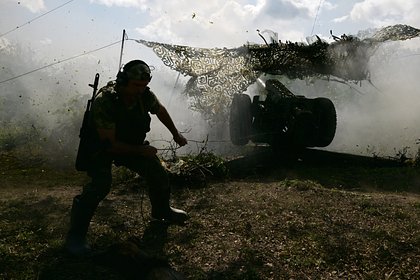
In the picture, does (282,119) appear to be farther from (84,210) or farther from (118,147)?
(84,210)

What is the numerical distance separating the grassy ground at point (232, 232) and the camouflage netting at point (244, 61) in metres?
3.33

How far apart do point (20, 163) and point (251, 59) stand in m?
5.21

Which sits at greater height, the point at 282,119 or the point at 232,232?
the point at 282,119

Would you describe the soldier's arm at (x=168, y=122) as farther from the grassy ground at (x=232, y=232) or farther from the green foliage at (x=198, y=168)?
the green foliage at (x=198, y=168)

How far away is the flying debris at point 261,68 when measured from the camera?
978cm

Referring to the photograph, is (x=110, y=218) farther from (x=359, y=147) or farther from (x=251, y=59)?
(x=359, y=147)

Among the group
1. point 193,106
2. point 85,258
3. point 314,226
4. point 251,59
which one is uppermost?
point 251,59

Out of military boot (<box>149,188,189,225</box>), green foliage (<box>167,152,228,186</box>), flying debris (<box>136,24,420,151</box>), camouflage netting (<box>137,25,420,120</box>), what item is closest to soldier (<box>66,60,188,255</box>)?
military boot (<box>149,188,189,225</box>)

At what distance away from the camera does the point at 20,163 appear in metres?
8.92

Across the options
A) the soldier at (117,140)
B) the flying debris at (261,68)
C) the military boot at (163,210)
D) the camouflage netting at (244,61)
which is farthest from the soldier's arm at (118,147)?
the camouflage netting at (244,61)

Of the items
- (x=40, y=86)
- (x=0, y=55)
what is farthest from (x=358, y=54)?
(x=0, y=55)

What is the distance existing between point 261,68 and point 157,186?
20.0 ft

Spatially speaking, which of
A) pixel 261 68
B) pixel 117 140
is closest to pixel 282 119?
pixel 261 68

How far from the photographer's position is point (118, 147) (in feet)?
13.7
